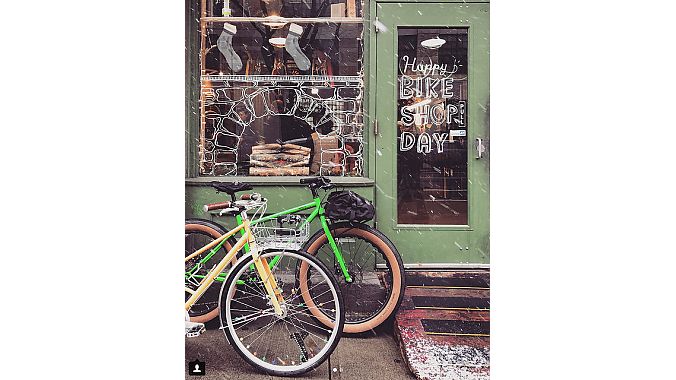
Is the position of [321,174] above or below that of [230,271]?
above

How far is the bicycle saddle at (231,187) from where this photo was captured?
3.52 meters

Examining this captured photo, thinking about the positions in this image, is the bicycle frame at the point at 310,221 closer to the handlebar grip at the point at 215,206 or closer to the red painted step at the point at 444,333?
the handlebar grip at the point at 215,206

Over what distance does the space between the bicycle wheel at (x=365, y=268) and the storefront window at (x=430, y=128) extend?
21cm

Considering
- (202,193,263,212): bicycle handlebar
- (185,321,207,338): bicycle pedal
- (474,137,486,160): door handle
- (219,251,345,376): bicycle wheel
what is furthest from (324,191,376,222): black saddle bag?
(185,321,207,338): bicycle pedal

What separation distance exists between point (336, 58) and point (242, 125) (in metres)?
0.63

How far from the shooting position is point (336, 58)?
3.57m

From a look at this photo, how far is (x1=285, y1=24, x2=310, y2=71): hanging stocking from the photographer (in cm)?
357

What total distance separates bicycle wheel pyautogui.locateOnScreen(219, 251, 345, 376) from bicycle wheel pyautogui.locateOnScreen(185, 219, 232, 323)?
70 mm

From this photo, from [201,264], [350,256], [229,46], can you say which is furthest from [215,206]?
[229,46]

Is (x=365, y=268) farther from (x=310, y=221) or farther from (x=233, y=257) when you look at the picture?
(x=233, y=257)

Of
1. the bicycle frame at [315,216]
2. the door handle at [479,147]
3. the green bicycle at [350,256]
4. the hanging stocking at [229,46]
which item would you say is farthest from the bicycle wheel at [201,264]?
the door handle at [479,147]

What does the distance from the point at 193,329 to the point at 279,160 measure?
99cm
